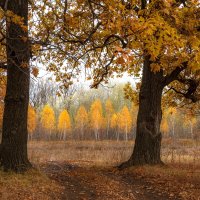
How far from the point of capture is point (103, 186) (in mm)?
8367

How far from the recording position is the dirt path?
7.49 m

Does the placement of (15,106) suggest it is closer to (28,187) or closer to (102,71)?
(28,187)

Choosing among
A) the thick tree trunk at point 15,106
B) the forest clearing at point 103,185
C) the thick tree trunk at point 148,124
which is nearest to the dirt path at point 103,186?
the forest clearing at point 103,185

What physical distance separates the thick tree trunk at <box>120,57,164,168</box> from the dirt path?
124cm

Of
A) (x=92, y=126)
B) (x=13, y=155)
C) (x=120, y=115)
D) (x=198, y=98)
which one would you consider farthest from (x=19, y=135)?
(x=92, y=126)

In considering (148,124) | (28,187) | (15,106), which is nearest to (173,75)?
(148,124)

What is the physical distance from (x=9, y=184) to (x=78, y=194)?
5.11 feet

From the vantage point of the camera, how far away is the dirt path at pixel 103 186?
749 cm

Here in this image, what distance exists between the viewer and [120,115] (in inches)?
3081

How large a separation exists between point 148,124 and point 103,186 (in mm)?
4196

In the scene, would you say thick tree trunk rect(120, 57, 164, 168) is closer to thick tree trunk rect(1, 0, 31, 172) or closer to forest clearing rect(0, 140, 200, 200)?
forest clearing rect(0, 140, 200, 200)

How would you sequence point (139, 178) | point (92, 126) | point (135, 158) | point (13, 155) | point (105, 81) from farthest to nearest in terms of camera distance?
point (92, 126) < point (105, 81) < point (135, 158) < point (139, 178) < point (13, 155)

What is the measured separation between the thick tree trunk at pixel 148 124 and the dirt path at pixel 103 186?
1.24 metres

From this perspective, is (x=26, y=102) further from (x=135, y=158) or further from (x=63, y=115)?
(x=63, y=115)
